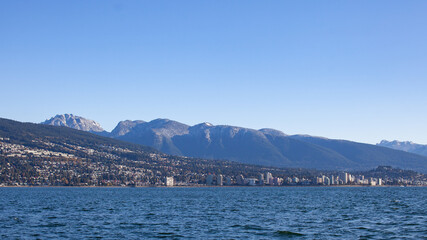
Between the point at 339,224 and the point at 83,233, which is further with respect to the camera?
the point at 339,224

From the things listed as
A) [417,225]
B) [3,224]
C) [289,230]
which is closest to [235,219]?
[289,230]

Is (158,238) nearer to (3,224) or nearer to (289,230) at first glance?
(289,230)

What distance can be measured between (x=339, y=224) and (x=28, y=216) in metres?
62.0

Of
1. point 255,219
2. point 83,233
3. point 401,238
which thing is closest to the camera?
point 401,238

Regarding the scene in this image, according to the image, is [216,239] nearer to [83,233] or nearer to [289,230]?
[289,230]

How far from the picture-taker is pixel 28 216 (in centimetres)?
9706

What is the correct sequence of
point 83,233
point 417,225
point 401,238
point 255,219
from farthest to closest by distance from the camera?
point 255,219, point 417,225, point 83,233, point 401,238

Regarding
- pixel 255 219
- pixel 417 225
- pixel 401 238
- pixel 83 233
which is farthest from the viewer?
pixel 255 219

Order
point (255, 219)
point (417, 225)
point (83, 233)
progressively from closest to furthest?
point (83, 233), point (417, 225), point (255, 219)

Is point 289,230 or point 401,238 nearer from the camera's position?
point 401,238

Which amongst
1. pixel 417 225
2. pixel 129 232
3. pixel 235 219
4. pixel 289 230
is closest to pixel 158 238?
pixel 129 232

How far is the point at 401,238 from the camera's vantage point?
63.2 m

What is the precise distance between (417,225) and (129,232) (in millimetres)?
46685

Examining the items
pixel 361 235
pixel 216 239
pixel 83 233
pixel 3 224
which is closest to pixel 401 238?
pixel 361 235
